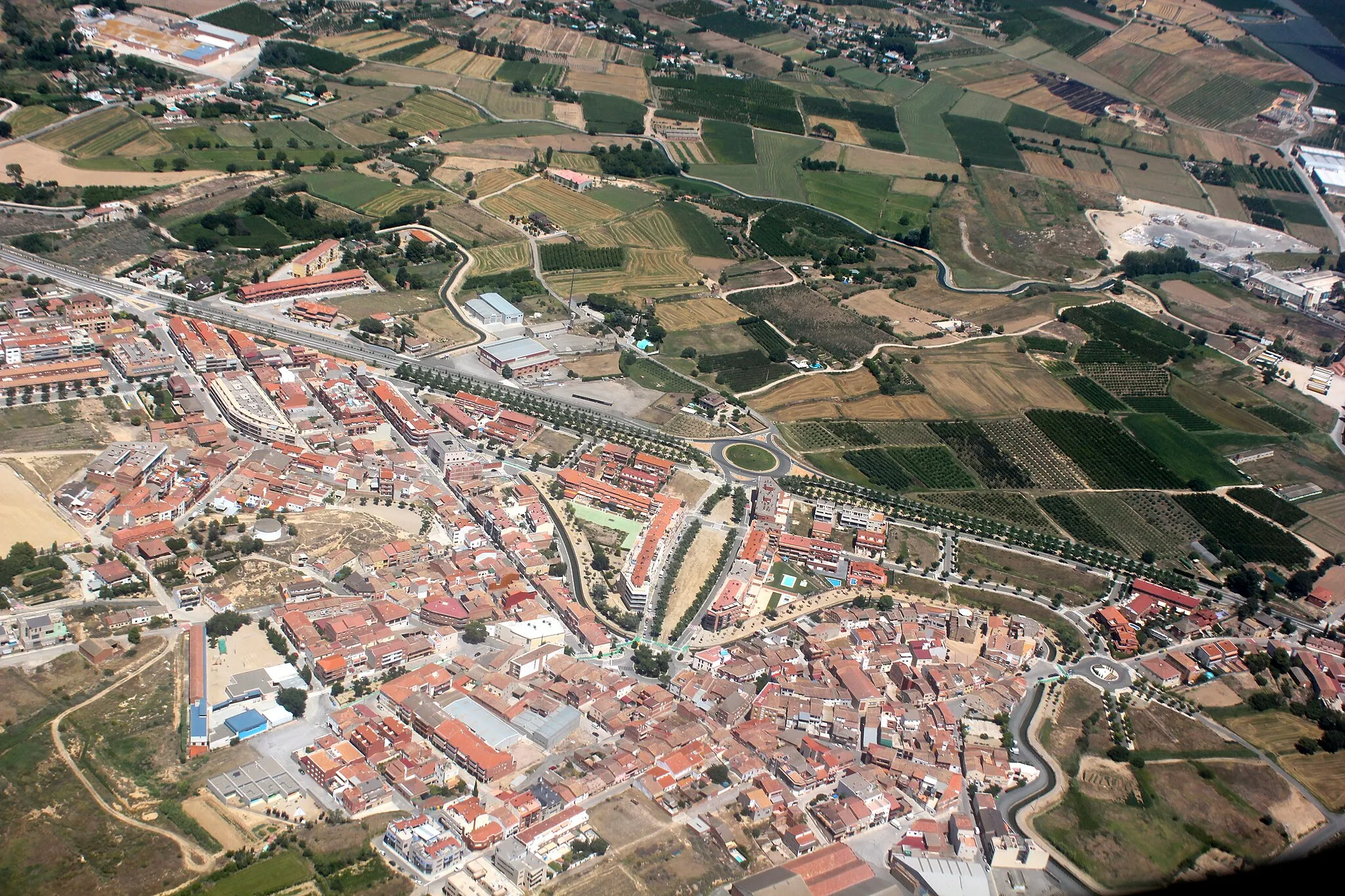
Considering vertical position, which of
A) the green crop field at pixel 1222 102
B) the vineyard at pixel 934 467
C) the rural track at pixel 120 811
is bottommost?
the vineyard at pixel 934 467

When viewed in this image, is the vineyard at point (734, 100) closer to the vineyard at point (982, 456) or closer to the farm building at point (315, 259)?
the farm building at point (315, 259)

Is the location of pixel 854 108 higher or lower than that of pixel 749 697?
higher

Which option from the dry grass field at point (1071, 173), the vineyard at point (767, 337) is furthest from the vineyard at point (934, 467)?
the dry grass field at point (1071, 173)

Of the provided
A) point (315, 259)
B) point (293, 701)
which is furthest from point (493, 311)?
point (293, 701)

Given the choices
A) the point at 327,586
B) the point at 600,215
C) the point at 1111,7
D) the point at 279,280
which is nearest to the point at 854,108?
the point at 600,215

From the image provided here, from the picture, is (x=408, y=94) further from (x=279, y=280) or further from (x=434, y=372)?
(x=434, y=372)

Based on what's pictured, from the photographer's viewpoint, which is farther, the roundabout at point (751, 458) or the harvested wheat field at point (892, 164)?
the harvested wheat field at point (892, 164)
